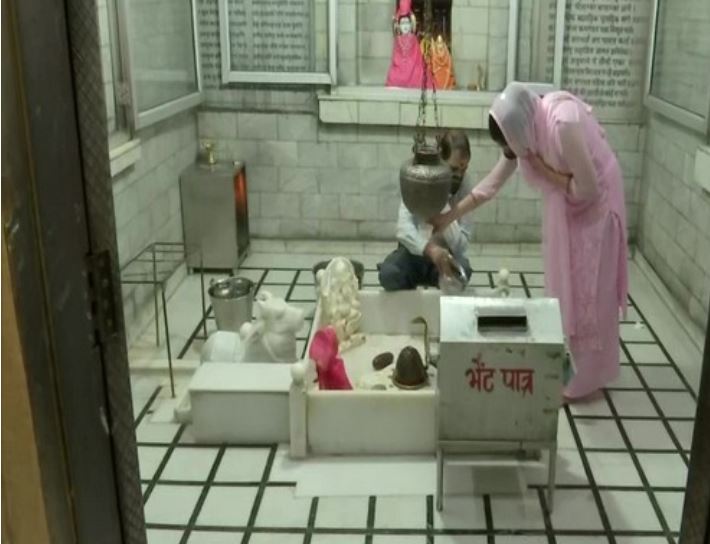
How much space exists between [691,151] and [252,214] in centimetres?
224

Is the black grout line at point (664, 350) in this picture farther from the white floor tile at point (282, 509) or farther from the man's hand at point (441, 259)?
the white floor tile at point (282, 509)

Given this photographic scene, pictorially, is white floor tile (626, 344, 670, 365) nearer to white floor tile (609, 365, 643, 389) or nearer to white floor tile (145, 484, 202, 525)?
white floor tile (609, 365, 643, 389)

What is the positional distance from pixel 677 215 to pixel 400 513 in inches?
83.7

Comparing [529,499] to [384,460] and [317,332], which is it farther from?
[317,332]

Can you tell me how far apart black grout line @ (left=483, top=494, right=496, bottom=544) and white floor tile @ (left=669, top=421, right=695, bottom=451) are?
0.69 metres

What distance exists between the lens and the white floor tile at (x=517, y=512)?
6.81 ft

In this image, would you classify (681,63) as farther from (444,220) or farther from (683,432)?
(683,432)

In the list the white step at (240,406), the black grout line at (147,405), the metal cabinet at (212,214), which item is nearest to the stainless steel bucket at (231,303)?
the black grout line at (147,405)

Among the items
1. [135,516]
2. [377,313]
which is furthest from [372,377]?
[135,516]

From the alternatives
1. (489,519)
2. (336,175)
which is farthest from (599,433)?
(336,175)

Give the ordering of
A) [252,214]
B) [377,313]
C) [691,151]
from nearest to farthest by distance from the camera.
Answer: [377,313] → [691,151] → [252,214]

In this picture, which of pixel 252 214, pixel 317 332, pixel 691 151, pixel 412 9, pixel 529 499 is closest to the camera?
pixel 529 499

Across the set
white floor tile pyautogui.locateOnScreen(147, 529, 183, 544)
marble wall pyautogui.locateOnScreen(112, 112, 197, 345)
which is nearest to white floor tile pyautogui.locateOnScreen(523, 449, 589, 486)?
white floor tile pyautogui.locateOnScreen(147, 529, 183, 544)

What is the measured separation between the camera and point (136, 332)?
3.20m
